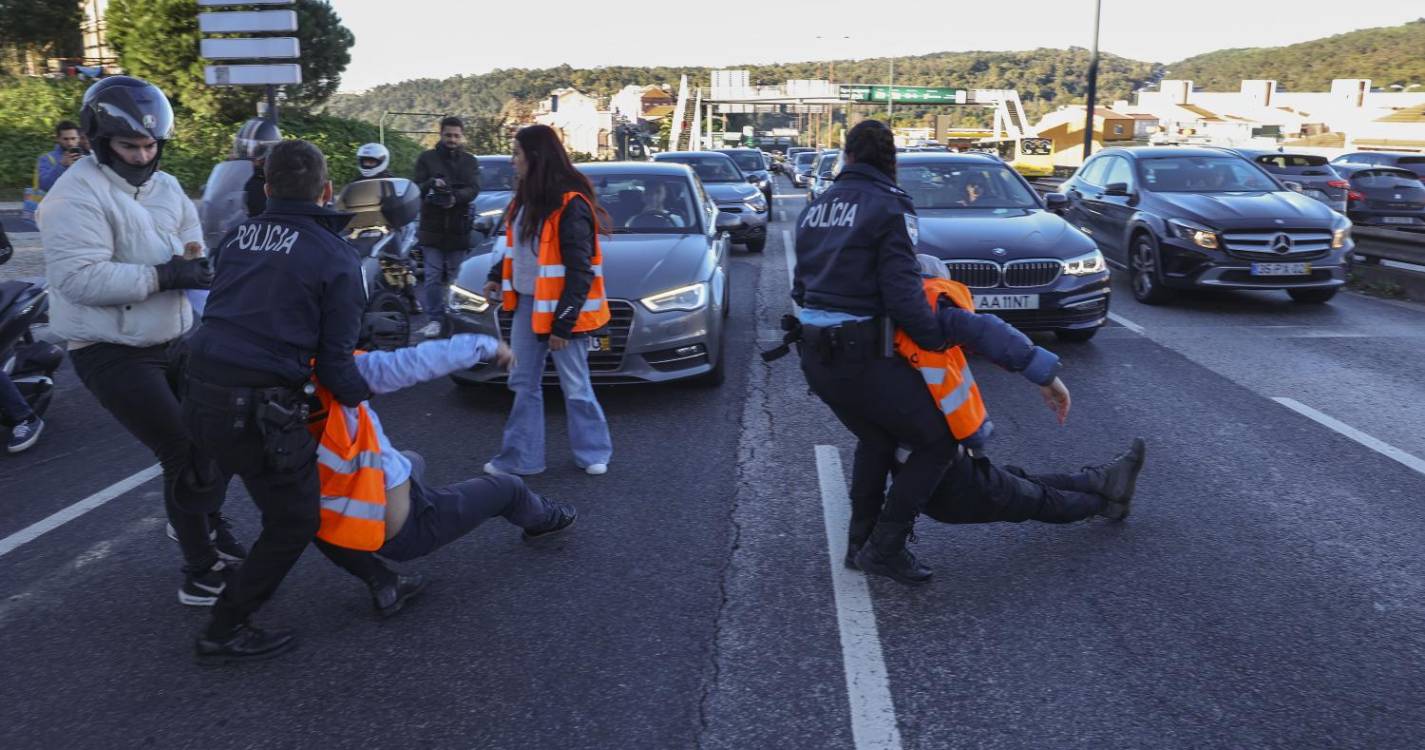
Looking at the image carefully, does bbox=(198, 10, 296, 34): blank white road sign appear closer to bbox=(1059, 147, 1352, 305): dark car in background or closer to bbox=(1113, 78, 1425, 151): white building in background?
bbox=(1059, 147, 1352, 305): dark car in background

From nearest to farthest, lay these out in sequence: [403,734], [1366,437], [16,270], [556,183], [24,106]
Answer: [403,734] → [556,183] → [1366,437] → [16,270] → [24,106]

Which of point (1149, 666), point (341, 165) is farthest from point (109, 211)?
point (341, 165)

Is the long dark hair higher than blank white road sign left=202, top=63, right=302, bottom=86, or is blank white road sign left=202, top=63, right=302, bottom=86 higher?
blank white road sign left=202, top=63, right=302, bottom=86

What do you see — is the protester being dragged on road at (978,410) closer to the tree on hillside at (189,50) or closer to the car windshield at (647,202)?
the car windshield at (647,202)

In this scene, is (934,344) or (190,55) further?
(190,55)

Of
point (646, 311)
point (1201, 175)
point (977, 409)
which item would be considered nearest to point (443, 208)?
point (646, 311)

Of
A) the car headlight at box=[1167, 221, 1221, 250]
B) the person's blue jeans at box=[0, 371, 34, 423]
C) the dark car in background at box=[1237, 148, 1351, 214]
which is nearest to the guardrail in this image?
the car headlight at box=[1167, 221, 1221, 250]

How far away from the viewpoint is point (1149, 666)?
12.0ft

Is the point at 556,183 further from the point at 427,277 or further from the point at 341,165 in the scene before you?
the point at 341,165

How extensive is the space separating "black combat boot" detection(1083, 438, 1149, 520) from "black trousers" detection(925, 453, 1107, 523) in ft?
0.72

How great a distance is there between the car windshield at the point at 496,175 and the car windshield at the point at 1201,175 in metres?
7.95

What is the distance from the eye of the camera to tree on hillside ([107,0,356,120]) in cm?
2494

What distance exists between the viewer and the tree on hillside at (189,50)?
2494 cm

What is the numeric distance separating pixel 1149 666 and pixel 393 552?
257 centimetres
